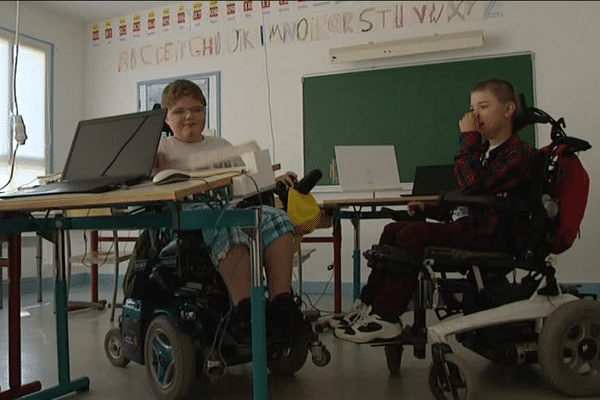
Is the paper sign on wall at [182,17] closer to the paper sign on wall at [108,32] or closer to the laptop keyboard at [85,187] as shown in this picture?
the paper sign on wall at [108,32]

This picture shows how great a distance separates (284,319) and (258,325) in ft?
0.81

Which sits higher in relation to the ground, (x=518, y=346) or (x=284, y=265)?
(x=284, y=265)

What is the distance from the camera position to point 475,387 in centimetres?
145

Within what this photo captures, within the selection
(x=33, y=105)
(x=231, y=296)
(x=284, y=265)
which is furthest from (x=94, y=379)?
(x=33, y=105)

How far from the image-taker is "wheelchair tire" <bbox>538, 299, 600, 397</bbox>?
154cm

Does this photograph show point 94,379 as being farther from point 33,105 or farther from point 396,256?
point 33,105

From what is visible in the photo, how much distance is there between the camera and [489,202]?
154 centimetres

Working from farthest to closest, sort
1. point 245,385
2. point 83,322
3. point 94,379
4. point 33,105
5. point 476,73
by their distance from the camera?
1. point 33,105
2. point 476,73
3. point 83,322
4. point 94,379
5. point 245,385

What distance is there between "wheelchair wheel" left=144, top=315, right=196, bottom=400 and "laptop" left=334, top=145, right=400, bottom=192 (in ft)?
5.83

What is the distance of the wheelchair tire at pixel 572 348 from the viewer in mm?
1539

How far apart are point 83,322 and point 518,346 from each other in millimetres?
2495

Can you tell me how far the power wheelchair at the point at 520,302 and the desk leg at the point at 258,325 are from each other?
1.46 ft

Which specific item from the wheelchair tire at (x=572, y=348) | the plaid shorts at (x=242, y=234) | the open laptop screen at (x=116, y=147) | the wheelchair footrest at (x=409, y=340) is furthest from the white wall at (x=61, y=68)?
the wheelchair tire at (x=572, y=348)

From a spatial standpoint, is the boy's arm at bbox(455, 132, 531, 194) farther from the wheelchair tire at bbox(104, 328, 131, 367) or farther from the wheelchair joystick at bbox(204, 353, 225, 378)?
the wheelchair tire at bbox(104, 328, 131, 367)
